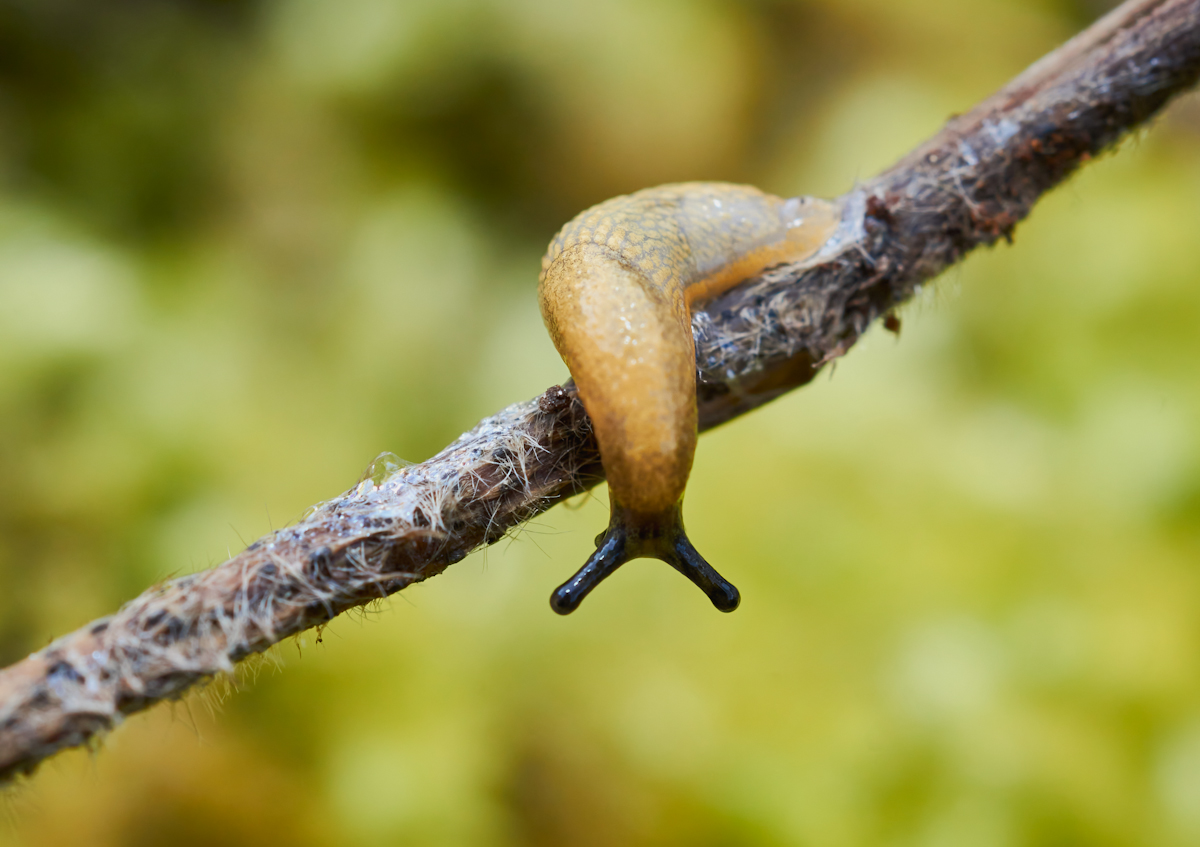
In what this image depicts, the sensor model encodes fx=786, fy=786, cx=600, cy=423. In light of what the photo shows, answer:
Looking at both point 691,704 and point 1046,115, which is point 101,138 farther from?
point 1046,115

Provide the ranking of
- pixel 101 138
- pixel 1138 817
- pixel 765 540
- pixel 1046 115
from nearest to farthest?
pixel 1046 115 → pixel 1138 817 → pixel 765 540 → pixel 101 138

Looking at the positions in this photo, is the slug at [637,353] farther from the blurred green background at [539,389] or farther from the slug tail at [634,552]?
the blurred green background at [539,389]

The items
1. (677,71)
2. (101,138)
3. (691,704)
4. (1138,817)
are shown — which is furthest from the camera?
(677,71)

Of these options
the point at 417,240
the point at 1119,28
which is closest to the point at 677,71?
the point at 417,240

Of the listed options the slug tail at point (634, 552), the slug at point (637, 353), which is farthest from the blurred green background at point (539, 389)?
the slug tail at point (634, 552)

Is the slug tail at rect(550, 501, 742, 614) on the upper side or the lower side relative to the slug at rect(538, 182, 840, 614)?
lower

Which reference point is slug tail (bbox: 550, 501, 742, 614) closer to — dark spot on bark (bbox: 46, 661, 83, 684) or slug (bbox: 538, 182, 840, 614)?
slug (bbox: 538, 182, 840, 614)

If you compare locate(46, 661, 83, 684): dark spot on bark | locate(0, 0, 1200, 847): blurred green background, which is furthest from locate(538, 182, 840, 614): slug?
locate(0, 0, 1200, 847): blurred green background
